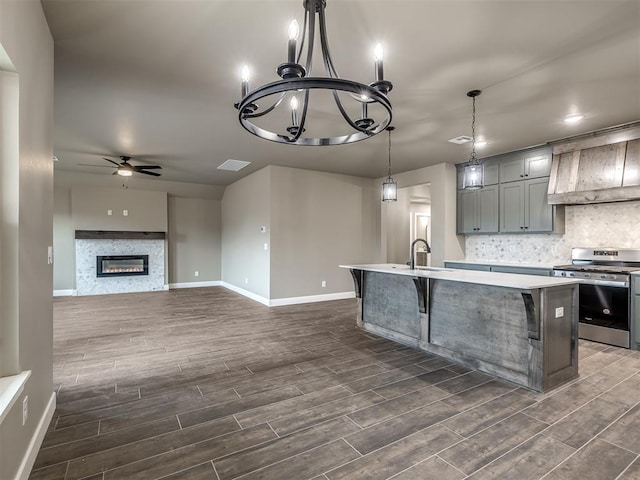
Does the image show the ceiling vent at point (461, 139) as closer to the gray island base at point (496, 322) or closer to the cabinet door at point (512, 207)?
the cabinet door at point (512, 207)

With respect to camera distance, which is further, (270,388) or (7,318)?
(270,388)

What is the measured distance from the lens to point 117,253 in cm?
812

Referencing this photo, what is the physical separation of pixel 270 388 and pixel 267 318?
2.55 m

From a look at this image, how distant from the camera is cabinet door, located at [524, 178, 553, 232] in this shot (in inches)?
195

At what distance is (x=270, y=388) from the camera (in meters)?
2.87

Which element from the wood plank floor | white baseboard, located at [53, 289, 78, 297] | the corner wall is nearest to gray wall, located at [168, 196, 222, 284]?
white baseboard, located at [53, 289, 78, 297]

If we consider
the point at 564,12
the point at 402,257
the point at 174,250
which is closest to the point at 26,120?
the point at 564,12

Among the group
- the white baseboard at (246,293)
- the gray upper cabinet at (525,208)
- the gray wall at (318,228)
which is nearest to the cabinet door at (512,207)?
the gray upper cabinet at (525,208)

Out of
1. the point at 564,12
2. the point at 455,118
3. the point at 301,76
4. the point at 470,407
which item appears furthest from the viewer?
the point at 455,118

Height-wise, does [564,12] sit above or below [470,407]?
above

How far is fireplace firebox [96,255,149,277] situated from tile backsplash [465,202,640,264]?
750 cm

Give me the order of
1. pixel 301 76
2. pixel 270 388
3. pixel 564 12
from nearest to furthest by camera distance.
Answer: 1. pixel 301 76
2. pixel 564 12
3. pixel 270 388

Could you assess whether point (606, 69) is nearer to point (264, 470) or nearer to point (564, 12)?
point (564, 12)

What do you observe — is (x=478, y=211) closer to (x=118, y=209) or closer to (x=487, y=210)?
(x=487, y=210)
